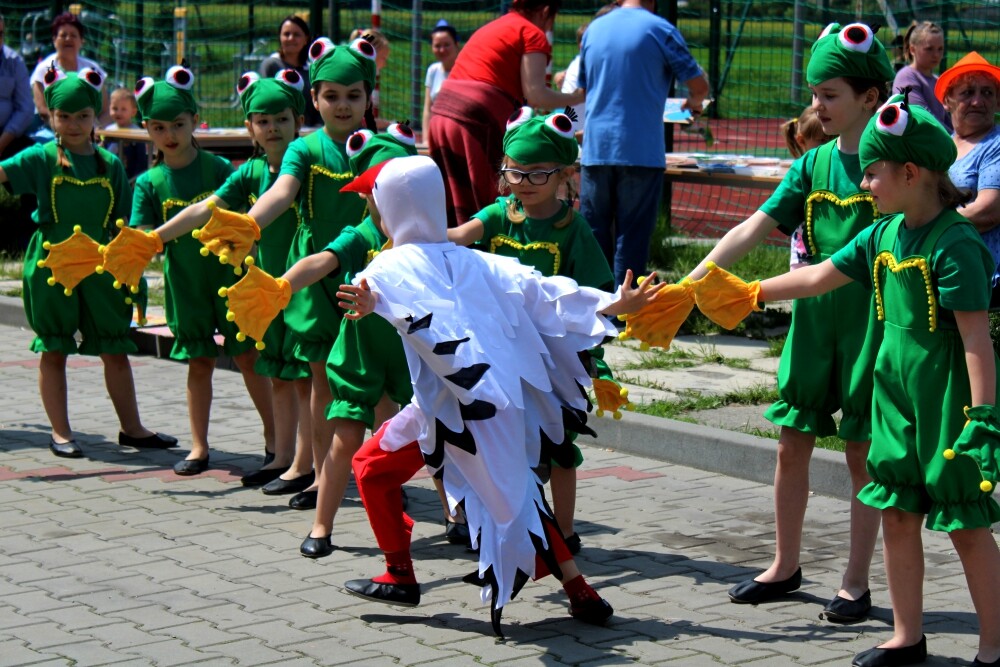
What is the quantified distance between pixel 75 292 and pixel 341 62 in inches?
77.1

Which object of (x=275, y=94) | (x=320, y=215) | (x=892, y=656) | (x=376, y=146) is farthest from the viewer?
(x=275, y=94)

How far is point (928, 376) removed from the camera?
4148 mm

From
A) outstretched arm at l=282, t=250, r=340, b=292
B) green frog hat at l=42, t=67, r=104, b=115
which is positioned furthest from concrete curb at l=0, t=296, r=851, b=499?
green frog hat at l=42, t=67, r=104, b=115

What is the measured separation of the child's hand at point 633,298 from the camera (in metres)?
4.72

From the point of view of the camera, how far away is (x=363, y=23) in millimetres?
20109

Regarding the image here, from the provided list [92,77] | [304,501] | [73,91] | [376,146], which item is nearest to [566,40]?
[92,77]

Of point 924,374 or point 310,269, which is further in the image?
point 310,269

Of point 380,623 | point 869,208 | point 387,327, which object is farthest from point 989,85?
point 380,623

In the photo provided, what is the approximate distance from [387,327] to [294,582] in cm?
102

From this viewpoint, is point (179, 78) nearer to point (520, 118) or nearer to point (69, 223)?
point (69, 223)

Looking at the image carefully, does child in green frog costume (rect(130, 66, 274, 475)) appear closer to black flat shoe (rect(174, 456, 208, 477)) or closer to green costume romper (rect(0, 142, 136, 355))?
black flat shoe (rect(174, 456, 208, 477))

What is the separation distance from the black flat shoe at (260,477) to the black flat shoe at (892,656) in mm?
3124

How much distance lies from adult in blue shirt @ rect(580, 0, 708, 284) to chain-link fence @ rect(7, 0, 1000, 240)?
2.01 m

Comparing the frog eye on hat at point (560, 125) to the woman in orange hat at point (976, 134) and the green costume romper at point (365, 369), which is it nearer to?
the green costume romper at point (365, 369)
